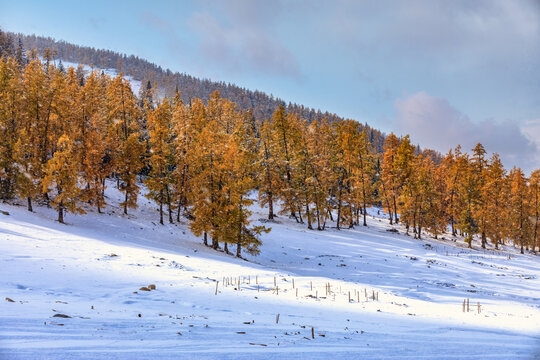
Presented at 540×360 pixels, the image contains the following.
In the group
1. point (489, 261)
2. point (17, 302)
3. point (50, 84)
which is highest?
point (50, 84)

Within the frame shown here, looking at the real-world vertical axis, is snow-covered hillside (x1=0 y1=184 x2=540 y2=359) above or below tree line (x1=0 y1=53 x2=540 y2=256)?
below

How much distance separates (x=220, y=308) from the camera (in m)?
9.10

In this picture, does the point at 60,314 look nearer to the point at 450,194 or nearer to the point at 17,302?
the point at 17,302

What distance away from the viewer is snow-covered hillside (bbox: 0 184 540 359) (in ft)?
17.3

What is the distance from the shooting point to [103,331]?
5.58m

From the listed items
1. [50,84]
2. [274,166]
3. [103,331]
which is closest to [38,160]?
[50,84]

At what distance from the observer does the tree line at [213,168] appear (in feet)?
83.9

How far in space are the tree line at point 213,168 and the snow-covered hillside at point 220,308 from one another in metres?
3.61

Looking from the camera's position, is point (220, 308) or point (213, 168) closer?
point (220, 308)

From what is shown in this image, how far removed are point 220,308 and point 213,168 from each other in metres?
17.6

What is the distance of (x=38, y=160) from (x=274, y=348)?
29746 mm

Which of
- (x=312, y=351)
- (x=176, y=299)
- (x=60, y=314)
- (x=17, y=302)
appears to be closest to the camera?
(x=312, y=351)

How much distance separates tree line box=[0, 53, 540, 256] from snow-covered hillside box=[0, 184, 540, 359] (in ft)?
11.8

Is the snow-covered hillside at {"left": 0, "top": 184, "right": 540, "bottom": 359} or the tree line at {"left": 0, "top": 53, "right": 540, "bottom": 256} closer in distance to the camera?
the snow-covered hillside at {"left": 0, "top": 184, "right": 540, "bottom": 359}
